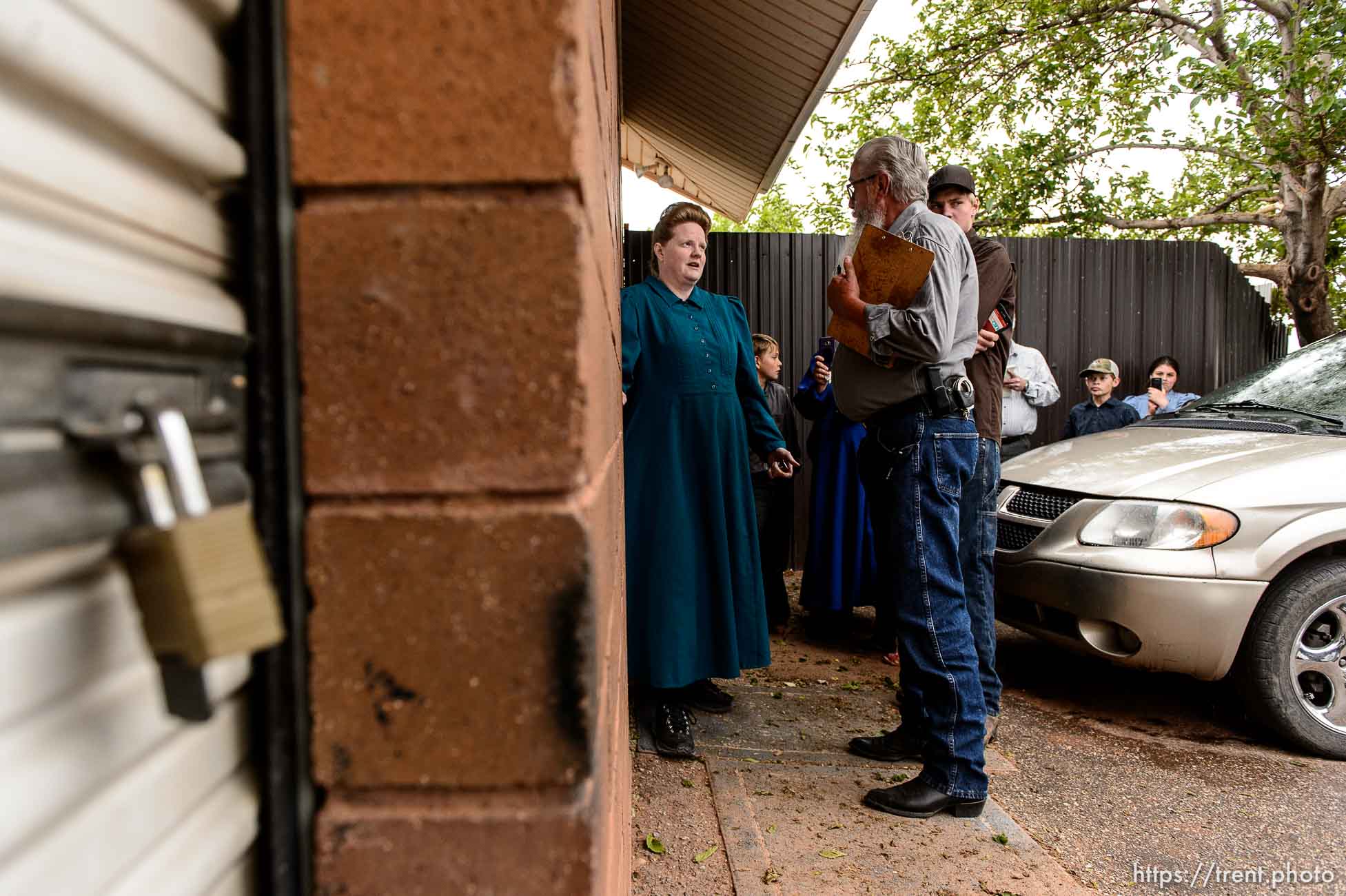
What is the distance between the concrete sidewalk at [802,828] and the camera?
2416 millimetres

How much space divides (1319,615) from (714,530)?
2.49 m

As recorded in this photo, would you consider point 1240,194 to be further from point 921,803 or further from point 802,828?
point 802,828

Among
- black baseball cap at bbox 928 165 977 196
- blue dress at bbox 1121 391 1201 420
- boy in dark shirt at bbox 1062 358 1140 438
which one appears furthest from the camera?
blue dress at bbox 1121 391 1201 420

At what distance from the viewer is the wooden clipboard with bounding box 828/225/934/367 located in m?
2.80

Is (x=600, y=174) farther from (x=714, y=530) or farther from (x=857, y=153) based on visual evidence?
(x=714, y=530)

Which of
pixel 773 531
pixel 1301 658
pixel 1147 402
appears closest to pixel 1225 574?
pixel 1301 658

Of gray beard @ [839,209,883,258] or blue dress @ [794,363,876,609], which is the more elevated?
gray beard @ [839,209,883,258]

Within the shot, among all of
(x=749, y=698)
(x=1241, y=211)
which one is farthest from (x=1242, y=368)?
(x=749, y=698)

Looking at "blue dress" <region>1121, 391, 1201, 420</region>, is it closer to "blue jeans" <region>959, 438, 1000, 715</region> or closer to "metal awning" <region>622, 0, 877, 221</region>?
"metal awning" <region>622, 0, 877, 221</region>

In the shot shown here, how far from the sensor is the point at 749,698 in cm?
405

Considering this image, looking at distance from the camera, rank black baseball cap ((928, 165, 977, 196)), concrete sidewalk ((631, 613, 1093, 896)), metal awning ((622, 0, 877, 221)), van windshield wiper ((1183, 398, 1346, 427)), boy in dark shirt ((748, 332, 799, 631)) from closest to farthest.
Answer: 1. concrete sidewalk ((631, 613, 1093, 896))
2. black baseball cap ((928, 165, 977, 196))
3. van windshield wiper ((1183, 398, 1346, 427))
4. metal awning ((622, 0, 877, 221))
5. boy in dark shirt ((748, 332, 799, 631))

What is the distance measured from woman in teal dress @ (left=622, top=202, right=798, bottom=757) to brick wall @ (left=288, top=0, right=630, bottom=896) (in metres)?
2.58

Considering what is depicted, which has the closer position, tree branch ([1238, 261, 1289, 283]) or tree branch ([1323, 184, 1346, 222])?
tree branch ([1323, 184, 1346, 222])

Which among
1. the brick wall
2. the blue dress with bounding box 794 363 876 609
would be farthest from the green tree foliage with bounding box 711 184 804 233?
the brick wall
